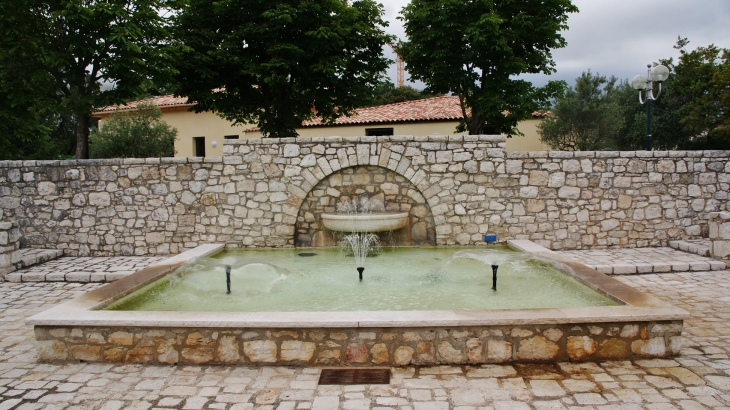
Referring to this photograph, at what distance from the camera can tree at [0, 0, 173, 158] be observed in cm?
934

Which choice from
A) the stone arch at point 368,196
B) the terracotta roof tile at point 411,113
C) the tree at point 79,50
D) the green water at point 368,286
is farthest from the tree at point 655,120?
the tree at point 79,50

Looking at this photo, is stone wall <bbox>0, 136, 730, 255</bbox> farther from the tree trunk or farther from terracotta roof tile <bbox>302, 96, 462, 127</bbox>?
terracotta roof tile <bbox>302, 96, 462, 127</bbox>

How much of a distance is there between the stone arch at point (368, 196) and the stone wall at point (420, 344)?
4.73m

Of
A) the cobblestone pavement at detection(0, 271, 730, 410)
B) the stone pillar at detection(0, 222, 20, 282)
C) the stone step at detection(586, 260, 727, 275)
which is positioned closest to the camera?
the cobblestone pavement at detection(0, 271, 730, 410)

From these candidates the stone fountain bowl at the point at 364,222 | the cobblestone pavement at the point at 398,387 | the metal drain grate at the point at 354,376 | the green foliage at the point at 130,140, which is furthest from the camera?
the green foliage at the point at 130,140

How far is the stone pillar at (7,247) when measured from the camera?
7.19 meters

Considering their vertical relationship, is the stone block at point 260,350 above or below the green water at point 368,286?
below

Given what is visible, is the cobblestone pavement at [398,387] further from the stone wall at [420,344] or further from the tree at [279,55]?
the tree at [279,55]

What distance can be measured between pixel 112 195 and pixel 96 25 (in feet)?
12.1

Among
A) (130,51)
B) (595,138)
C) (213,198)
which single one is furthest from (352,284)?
(595,138)

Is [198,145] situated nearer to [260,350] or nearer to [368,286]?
[368,286]

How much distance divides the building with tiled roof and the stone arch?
33.4 feet

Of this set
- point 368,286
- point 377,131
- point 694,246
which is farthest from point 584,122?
point 368,286

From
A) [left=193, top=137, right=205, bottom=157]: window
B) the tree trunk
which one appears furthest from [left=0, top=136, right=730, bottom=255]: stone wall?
[left=193, top=137, right=205, bottom=157]: window
